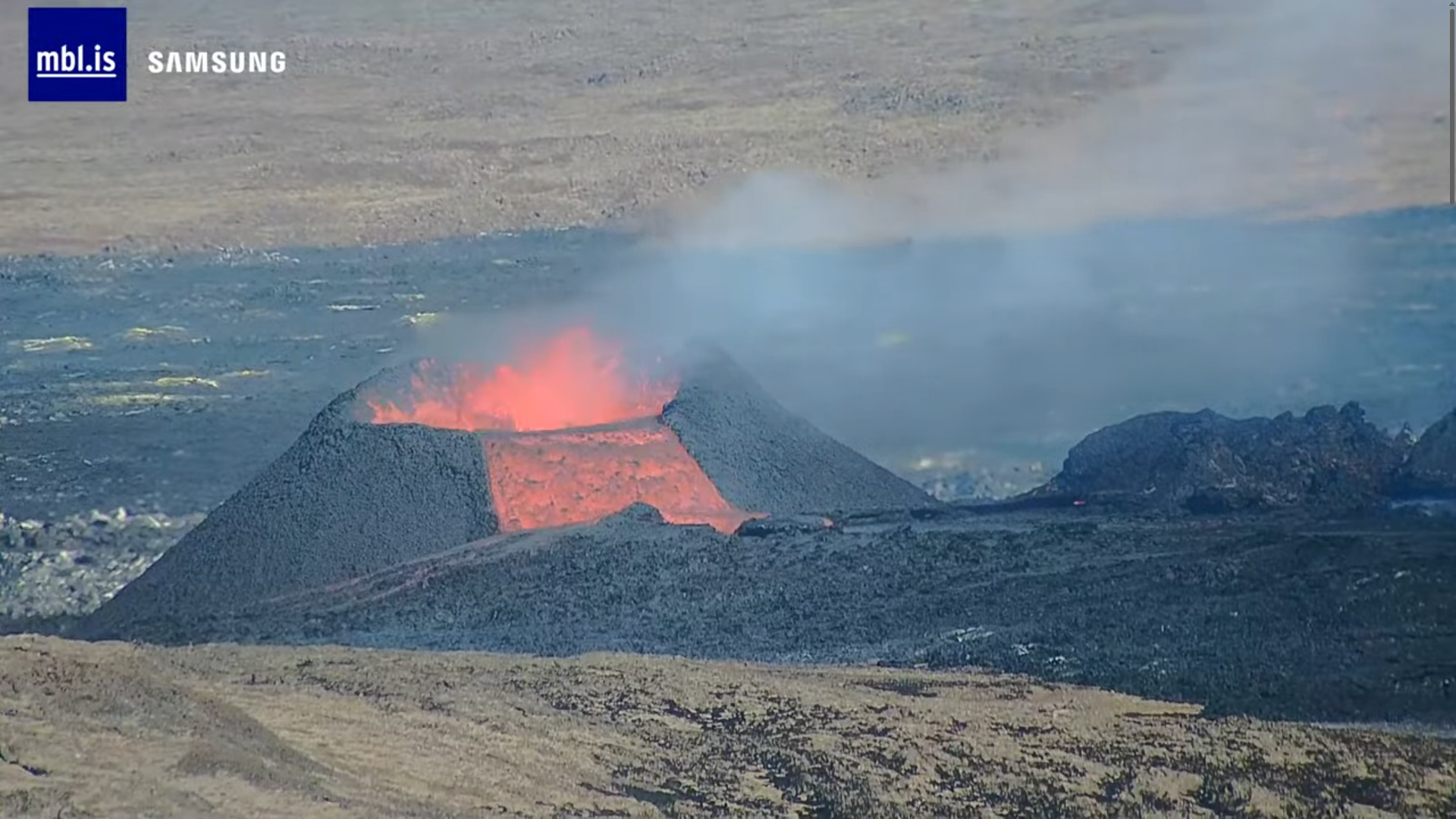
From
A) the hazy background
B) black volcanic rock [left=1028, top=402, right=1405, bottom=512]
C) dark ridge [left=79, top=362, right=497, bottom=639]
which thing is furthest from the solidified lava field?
the hazy background

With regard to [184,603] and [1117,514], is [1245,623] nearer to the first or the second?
[1117,514]

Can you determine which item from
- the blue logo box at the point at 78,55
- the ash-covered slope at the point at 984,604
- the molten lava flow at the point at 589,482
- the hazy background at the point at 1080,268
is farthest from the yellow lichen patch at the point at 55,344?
the ash-covered slope at the point at 984,604

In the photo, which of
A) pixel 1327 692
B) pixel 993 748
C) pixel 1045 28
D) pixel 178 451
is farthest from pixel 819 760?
pixel 1045 28

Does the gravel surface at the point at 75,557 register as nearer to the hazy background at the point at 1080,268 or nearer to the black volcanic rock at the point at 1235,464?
the hazy background at the point at 1080,268

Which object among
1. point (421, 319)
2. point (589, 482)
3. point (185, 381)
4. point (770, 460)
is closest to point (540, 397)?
point (589, 482)

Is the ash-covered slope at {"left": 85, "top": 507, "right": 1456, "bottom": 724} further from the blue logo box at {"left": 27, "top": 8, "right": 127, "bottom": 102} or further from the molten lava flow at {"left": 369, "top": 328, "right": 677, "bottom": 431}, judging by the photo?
the blue logo box at {"left": 27, "top": 8, "right": 127, "bottom": 102}

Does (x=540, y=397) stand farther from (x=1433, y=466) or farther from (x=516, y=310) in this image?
(x=1433, y=466)
